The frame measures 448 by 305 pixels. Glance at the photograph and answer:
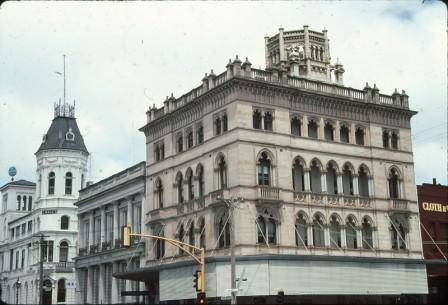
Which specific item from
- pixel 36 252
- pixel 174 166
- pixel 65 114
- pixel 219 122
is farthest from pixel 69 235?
pixel 219 122

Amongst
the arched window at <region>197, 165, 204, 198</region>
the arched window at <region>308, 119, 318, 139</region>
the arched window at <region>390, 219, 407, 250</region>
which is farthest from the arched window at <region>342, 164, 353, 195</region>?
the arched window at <region>197, 165, 204, 198</region>

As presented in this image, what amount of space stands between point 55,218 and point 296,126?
168ft

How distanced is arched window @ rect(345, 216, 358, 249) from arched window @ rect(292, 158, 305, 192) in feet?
14.8

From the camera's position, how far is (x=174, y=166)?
53094mm

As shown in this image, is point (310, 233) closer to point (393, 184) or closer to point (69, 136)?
point (393, 184)

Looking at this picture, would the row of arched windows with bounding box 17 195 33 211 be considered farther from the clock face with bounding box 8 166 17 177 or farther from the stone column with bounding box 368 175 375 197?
the stone column with bounding box 368 175 375 197

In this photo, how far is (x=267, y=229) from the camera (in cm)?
4509

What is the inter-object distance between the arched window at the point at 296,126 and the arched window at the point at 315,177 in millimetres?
2392

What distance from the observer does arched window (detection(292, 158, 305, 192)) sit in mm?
47750

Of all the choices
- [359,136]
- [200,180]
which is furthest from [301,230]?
[359,136]

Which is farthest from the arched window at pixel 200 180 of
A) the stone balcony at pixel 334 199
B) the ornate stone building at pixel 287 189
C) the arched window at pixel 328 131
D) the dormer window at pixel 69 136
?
the dormer window at pixel 69 136

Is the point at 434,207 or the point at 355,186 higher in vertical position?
the point at 355,186

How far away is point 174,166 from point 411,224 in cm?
1934

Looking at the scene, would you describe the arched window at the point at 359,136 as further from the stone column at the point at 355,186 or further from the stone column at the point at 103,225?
the stone column at the point at 103,225
